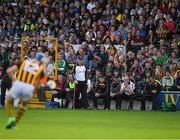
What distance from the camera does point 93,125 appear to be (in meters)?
19.1

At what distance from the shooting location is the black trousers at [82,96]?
26.0 m

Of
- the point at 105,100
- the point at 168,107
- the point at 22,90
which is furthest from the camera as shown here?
the point at 105,100

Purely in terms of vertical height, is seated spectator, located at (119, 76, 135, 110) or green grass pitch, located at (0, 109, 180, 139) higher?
seated spectator, located at (119, 76, 135, 110)

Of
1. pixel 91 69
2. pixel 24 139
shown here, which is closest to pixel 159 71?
pixel 91 69

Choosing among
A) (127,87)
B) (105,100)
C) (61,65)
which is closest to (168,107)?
(127,87)

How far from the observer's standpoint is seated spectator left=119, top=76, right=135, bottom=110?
26.0 metres

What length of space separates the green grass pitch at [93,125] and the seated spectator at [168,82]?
2.23 metres

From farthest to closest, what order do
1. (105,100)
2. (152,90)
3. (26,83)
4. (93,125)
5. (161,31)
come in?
(161,31) < (105,100) < (152,90) < (93,125) < (26,83)

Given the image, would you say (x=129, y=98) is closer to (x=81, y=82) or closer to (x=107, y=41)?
(x=81, y=82)

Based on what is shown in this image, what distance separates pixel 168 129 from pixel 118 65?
9.00m

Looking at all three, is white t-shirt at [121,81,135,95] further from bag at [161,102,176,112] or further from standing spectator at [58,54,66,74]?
standing spectator at [58,54,66,74]

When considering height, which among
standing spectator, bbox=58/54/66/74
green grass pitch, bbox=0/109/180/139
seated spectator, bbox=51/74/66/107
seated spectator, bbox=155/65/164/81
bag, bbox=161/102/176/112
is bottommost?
green grass pitch, bbox=0/109/180/139

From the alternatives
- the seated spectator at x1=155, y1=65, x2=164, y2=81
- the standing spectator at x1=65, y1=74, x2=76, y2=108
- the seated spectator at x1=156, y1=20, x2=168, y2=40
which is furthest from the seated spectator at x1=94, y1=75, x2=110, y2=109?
the seated spectator at x1=156, y1=20, x2=168, y2=40

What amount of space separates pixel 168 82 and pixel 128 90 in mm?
1665
